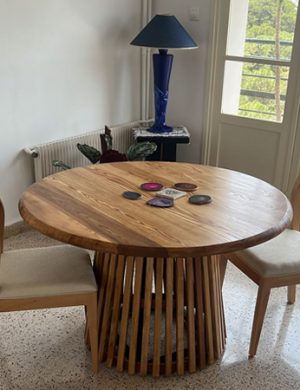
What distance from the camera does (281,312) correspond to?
2.30 meters

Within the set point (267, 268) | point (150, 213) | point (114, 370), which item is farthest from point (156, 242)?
point (114, 370)

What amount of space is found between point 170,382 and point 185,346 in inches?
6.2

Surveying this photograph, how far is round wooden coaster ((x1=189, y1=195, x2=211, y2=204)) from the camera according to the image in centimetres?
175

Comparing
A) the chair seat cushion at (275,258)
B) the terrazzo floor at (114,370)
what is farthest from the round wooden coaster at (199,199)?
the terrazzo floor at (114,370)

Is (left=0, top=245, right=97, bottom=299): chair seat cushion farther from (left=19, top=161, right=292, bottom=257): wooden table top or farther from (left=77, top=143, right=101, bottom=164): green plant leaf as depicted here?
(left=77, top=143, right=101, bottom=164): green plant leaf

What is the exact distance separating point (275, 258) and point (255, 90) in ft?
5.56

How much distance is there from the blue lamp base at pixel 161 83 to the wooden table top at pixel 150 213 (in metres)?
1.20

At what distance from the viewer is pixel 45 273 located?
1.73 m

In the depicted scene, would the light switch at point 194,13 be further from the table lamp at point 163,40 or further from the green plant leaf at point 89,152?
the green plant leaf at point 89,152

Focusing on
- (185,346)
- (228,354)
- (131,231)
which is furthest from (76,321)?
(131,231)

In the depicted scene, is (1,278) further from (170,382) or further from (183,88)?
(183,88)

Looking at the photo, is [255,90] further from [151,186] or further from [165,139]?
[151,186]

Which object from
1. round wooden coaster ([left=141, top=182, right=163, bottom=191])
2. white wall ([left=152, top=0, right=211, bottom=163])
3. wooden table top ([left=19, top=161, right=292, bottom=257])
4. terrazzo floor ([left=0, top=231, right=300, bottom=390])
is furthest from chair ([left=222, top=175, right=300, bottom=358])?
white wall ([left=152, top=0, right=211, bottom=163])

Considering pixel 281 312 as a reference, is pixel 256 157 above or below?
above
